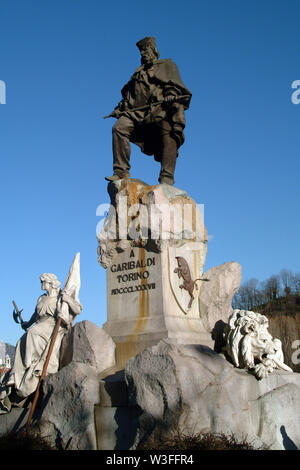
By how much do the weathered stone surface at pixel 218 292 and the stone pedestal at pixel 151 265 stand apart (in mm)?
134

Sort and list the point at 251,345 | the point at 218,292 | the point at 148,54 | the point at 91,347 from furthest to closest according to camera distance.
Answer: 1. the point at 148,54
2. the point at 218,292
3. the point at 91,347
4. the point at 251,345

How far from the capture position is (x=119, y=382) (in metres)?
6.31

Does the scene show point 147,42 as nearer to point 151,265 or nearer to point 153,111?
point 153,111

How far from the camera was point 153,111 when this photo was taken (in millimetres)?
8430

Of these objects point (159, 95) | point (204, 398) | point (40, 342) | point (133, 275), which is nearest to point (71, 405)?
point (40, 342)

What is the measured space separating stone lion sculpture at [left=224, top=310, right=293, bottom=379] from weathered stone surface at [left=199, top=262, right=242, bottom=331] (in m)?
0.93

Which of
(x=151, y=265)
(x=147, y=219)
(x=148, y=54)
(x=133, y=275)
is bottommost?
(x=133, y=275)

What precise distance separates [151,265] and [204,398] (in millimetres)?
2375

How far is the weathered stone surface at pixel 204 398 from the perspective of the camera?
5.45m
